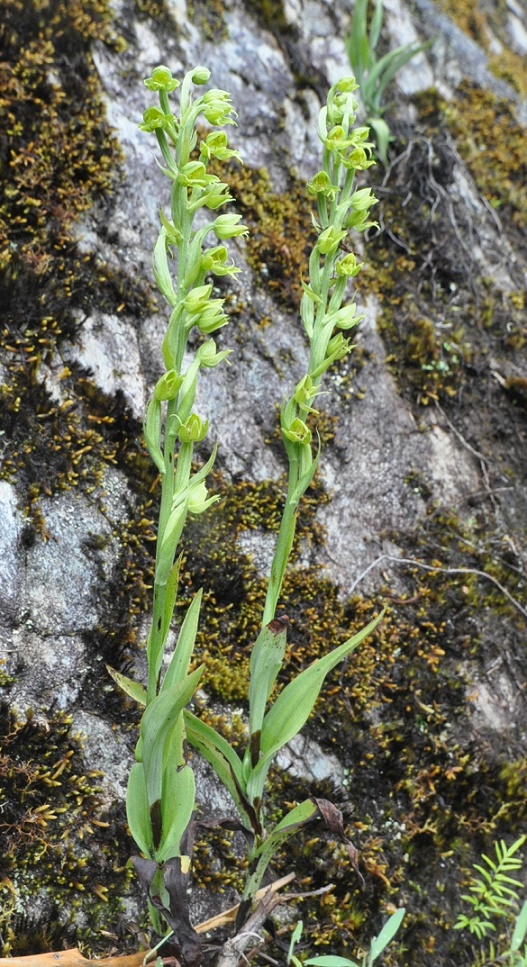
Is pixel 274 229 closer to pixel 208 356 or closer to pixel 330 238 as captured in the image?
pixel 330 238

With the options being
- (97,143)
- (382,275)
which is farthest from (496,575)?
(97,143)

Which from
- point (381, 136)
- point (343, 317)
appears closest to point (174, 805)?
point (343, 317)

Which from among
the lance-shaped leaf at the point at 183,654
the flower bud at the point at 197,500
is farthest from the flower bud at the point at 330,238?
the lance-shaped leaf at the point at 183,654

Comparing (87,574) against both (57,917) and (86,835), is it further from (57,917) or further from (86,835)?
(57,917)

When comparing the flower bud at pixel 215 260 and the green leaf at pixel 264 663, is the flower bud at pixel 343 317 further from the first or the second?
the green leaf at pixel 264 663

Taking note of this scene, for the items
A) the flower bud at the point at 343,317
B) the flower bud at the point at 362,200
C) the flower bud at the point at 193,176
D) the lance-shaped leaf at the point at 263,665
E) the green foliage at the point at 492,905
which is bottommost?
the green foliage at the point at 492,905

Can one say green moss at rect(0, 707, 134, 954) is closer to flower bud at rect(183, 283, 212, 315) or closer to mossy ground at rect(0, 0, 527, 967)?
mossy ground at rect(0, 0, 527, 967)

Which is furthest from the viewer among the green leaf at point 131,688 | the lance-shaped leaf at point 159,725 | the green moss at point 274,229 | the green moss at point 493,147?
the green moss at point 493,147

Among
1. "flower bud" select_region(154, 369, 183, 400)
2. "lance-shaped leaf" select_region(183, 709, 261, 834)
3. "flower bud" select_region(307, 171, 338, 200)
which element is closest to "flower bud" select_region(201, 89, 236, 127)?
"flower bud" select_region(307, 171, 338, 200)

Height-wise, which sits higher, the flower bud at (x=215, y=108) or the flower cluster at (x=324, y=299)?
the flower bud at (x=215, y=108)
